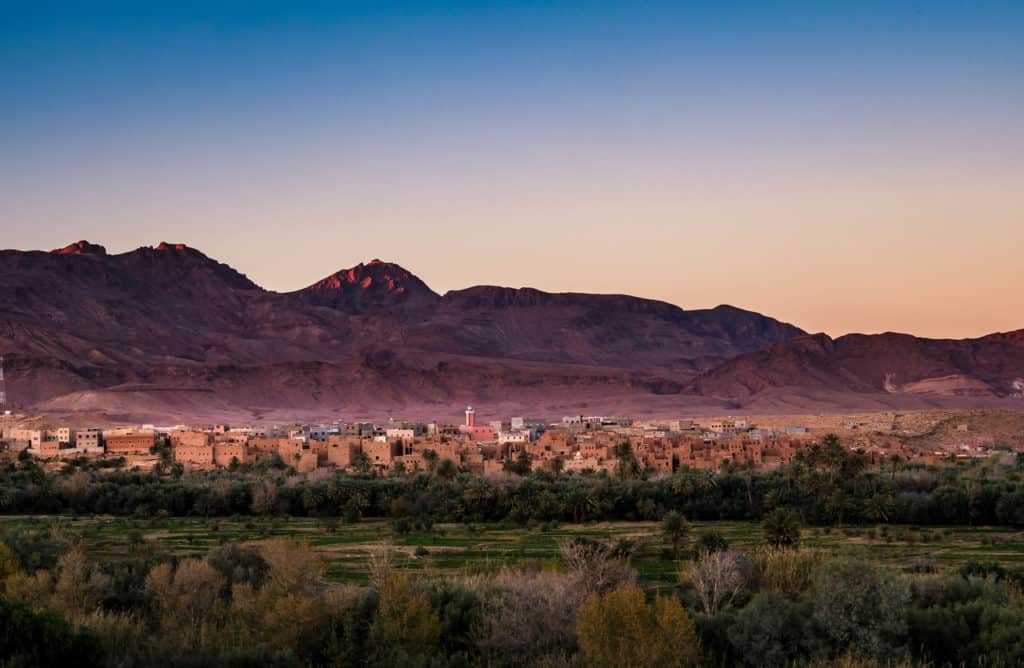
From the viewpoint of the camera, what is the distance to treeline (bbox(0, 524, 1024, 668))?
19172 millimetres

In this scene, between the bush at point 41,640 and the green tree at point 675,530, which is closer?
the bush at point 41,640

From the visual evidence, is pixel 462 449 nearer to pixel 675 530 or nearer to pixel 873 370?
pixel 675 530

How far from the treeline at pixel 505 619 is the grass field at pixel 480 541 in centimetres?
633

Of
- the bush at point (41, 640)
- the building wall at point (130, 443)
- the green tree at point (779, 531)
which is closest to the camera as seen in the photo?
the bush at point (41, 640)

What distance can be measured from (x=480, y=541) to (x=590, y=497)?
8.91 m

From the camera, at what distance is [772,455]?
76125mm

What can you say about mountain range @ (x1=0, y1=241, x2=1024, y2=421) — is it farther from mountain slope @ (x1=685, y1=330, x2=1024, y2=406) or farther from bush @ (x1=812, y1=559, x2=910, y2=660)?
bush @ (x1=812, y1=559, x2=910, y2=660)

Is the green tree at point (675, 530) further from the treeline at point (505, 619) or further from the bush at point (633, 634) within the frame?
the bush at point (633, 634)

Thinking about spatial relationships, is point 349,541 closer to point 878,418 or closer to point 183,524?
point 183,524

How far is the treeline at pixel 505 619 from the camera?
19.2 m

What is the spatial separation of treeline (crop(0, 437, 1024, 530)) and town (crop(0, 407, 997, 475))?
13.2 m

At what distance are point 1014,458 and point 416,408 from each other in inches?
3962

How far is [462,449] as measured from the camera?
271ft

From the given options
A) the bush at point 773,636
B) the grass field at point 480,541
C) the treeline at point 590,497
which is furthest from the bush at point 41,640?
the treeline at point 590,497
